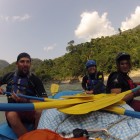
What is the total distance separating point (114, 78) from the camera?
143 inches

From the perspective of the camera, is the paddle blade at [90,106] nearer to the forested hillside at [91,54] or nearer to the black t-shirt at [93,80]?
the black t-shirt at [93,80]

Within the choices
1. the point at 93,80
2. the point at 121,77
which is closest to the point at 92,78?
the point at 93,80

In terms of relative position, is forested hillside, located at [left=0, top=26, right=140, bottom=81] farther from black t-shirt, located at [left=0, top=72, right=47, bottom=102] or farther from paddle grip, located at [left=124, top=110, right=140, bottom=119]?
paddle grip, located at [left=124, top=110, right=140, bottom=119]

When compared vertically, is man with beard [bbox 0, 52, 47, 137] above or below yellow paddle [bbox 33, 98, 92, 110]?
Result: above

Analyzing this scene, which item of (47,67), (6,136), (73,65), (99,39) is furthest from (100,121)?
(47,67)

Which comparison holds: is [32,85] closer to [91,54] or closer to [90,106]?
[90,106]

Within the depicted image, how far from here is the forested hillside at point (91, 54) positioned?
42188 mm

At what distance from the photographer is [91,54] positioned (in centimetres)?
4878

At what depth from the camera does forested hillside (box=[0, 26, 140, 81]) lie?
42188 millimetres

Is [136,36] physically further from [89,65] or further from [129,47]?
[89,65]

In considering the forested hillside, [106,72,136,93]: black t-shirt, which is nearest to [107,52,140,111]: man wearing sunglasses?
[106,72,136,93]: black t-shirt

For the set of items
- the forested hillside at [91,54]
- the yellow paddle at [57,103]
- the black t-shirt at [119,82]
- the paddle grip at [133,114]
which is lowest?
the paddle grip at [133,114]

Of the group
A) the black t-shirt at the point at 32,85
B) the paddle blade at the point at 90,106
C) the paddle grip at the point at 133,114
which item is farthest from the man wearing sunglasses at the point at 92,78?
the paddle grip at the point at 133,114

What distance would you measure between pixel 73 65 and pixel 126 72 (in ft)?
147
